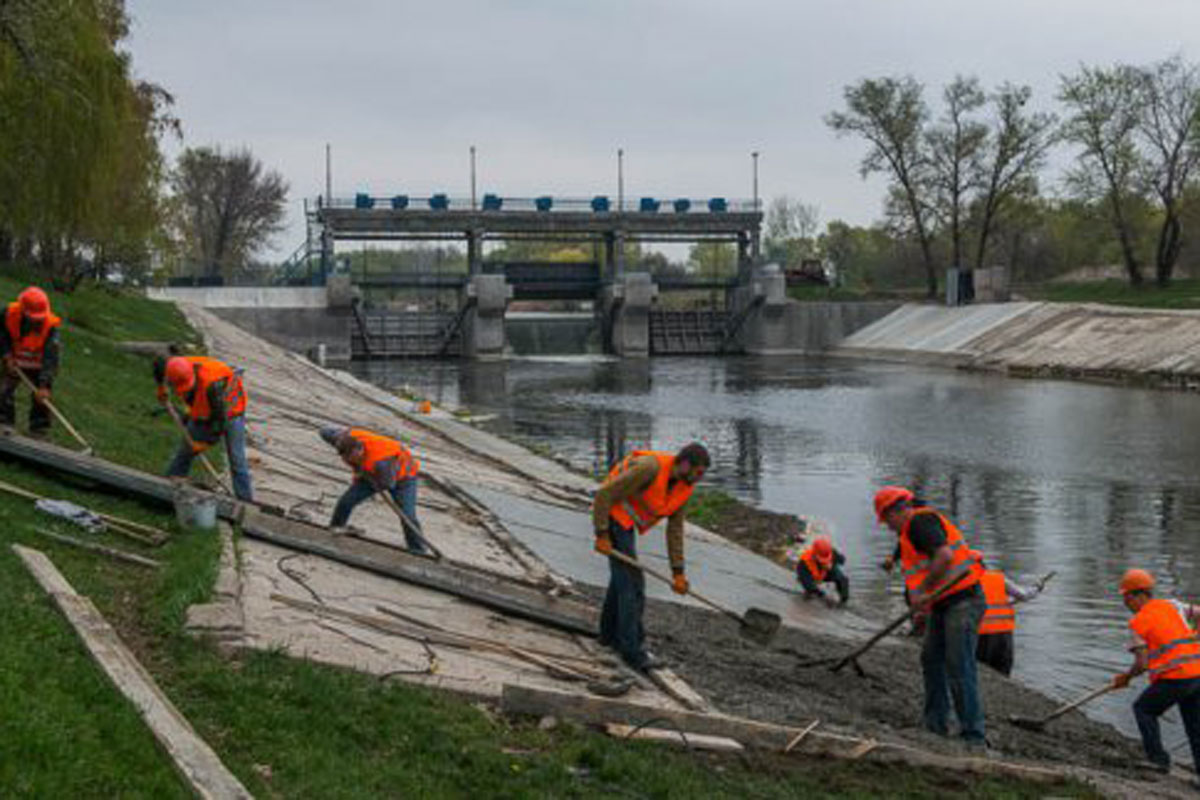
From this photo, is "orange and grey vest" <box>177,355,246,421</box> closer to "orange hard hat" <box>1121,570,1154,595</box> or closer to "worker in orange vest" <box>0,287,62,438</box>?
"worker in orange vest" <box>0,287,62,438</box>

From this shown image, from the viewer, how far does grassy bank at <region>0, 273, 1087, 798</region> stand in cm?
599

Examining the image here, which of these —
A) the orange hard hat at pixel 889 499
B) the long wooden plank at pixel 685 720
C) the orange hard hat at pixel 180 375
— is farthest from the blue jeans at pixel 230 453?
the orange hard hat at pixel 889 499

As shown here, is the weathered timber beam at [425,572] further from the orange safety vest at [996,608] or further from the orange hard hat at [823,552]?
the orange hard hat at [823,552]

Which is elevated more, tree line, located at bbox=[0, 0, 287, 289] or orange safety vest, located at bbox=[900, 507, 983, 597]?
tree line, located at bbox=[0, 0, 287, 289]

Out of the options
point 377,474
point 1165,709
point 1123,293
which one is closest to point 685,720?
point 1165,709

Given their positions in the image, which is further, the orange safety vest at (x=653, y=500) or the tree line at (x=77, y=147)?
the tree line at (x=77, y=147)

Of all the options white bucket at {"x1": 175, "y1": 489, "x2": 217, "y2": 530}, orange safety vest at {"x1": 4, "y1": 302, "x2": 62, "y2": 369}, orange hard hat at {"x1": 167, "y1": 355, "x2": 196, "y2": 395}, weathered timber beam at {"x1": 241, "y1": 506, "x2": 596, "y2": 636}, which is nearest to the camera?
weathered timber beam at {"x1": 241, "y1": 506, "x2": 596, "y2": 636}

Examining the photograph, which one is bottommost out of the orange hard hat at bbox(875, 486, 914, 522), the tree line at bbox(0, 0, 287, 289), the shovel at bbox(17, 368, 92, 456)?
the orange hard hat at bbox(875, 486, 914, 522)

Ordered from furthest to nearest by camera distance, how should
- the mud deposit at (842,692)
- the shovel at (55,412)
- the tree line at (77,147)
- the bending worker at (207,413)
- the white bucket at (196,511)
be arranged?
the tree line at (77,147) < the shovel at (55,412) < the bending worker at (207,413) < the white bucket at (196,511) < the mud deposit at (842,692)

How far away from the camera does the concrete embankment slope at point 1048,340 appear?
53.3m

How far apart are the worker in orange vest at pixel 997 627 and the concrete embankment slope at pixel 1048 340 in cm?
4053

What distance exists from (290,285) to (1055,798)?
237 ft

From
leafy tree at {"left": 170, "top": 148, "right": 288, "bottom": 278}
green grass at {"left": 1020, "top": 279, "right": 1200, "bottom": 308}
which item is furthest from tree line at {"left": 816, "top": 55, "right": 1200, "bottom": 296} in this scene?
leafy tree at {"left": 170, "top": 148, "right": 288, "bottom": 278}

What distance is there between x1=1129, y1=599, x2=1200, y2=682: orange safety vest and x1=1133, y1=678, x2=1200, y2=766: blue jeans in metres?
0.07
